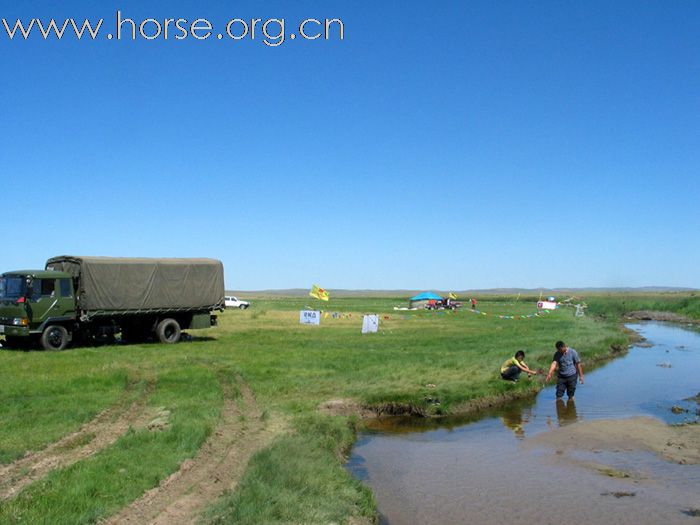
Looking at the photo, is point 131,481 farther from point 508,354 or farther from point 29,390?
point 508,354

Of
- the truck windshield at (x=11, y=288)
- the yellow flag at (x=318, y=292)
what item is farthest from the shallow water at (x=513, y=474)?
the yellow flag at (x=318, y=292)

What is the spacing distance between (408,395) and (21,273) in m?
16.4

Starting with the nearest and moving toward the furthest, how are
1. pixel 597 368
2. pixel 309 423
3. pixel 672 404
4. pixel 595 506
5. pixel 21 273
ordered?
1. pixel 595 506
2. pixel 309 423
3. pixel 672 404
4. pixel 21 273
5. pixel 597 368

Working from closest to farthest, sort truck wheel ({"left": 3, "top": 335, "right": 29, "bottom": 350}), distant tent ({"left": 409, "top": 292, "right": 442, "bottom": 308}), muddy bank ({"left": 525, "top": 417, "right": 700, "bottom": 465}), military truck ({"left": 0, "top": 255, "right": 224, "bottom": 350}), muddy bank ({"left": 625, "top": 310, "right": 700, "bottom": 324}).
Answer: muddy bank ({"left": 525, "top": 417, "right": 700, "bottom": 465}), military truck ({"left": 0, "top": 255, "right": 224, "bottom": 350}), truck wheel ({"left": 3, "top": 335, "right": 29, "bottom": 350}), muddy bank ({"left": 625, "top": 310, "right": 700, "bottom": 324}), distant tent ({"left": 409, "top": 292, "right": 442, "bottom": 308})

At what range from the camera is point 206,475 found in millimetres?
9703

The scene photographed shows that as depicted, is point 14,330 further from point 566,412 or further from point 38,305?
point 566,412

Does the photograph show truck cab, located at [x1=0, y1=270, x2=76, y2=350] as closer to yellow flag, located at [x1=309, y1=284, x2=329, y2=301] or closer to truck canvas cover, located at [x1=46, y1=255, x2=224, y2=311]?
truck canvas cover, located at [x1=46, y1=255, x2=224, y2=311]

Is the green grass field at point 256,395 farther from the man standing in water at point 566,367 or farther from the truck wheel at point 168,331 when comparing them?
the man standing in water at point 566,367

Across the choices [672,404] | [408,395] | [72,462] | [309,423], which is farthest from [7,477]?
[672,404]

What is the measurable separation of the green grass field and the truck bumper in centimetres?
86

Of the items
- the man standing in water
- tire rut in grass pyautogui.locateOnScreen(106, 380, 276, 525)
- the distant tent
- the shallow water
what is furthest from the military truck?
the distant tent

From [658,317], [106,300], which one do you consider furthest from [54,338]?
[658,317]

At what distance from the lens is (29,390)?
637 inches

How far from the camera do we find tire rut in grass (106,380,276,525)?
796cm
